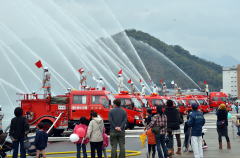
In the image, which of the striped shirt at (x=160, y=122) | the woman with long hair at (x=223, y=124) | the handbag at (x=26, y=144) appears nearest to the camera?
the handbag at (x=26, y=144)

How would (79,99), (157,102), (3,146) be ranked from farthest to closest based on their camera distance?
(157,102), (79,99), (3,146)

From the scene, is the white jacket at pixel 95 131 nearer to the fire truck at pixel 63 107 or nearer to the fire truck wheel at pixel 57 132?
the fire truck at pixel 63 107

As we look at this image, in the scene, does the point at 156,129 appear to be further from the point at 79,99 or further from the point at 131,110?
the point at 131,110

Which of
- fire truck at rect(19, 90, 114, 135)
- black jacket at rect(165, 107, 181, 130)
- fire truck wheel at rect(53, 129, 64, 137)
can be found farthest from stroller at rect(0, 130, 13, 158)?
fire truck wheel at rect(53, 129, 64, 137)

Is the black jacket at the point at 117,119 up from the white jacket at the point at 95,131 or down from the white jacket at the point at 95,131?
up

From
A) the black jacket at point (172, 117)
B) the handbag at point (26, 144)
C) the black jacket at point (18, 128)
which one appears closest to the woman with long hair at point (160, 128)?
the black jacket at point (172, 117)

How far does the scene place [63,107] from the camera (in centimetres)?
2348

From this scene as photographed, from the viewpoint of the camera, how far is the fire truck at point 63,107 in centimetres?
2288

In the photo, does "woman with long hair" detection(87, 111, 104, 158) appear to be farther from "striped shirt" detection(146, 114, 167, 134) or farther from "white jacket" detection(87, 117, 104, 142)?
"striped shirt" detection(146, 114, 167, 134)

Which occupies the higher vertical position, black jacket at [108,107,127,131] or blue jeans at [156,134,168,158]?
black jacket at [108,107,127,131]

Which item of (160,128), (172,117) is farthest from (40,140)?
(172,117)

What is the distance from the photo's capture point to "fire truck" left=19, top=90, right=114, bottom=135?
22.9 metres

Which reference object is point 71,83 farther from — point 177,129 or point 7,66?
point 177,129

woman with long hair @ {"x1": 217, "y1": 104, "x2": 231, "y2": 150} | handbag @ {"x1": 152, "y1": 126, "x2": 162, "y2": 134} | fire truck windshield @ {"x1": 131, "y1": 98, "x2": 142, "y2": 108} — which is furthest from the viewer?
fire truck windshield @ {"x1": 131, "y1": 98, "x2": 142, "y2": 108}
